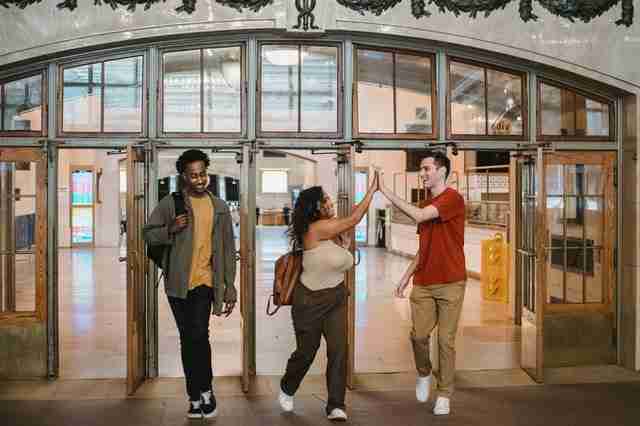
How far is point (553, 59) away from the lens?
6.02 m

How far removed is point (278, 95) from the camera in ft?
19.6

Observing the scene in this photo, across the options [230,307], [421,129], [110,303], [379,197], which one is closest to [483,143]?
[421,129]

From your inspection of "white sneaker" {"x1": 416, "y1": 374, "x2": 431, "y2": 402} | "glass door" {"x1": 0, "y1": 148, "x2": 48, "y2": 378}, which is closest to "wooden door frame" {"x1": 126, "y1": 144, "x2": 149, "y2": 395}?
"glass door" {"x1": 0, "y1": 148, "x2": 48, "y2": 378}

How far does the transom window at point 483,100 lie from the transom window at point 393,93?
0.20 m

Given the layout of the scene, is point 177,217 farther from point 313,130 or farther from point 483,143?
point 483,143

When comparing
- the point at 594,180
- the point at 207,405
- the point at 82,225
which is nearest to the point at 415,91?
Result: the point at 594,180

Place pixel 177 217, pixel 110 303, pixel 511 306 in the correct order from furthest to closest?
1. pixel 110 303
2. pixel 511 306
3. pixel 177 217

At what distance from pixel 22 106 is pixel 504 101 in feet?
12.4

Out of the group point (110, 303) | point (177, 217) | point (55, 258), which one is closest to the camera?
point (177, 217)

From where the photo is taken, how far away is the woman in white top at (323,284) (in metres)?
4.60

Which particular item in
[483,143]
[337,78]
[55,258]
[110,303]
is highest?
[337,78]

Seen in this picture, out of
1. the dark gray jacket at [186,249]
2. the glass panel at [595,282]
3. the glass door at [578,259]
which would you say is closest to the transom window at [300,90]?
the dark gray jacket at [186,249]

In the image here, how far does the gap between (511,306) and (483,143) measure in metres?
3.47

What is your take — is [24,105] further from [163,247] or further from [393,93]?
[393,93]
